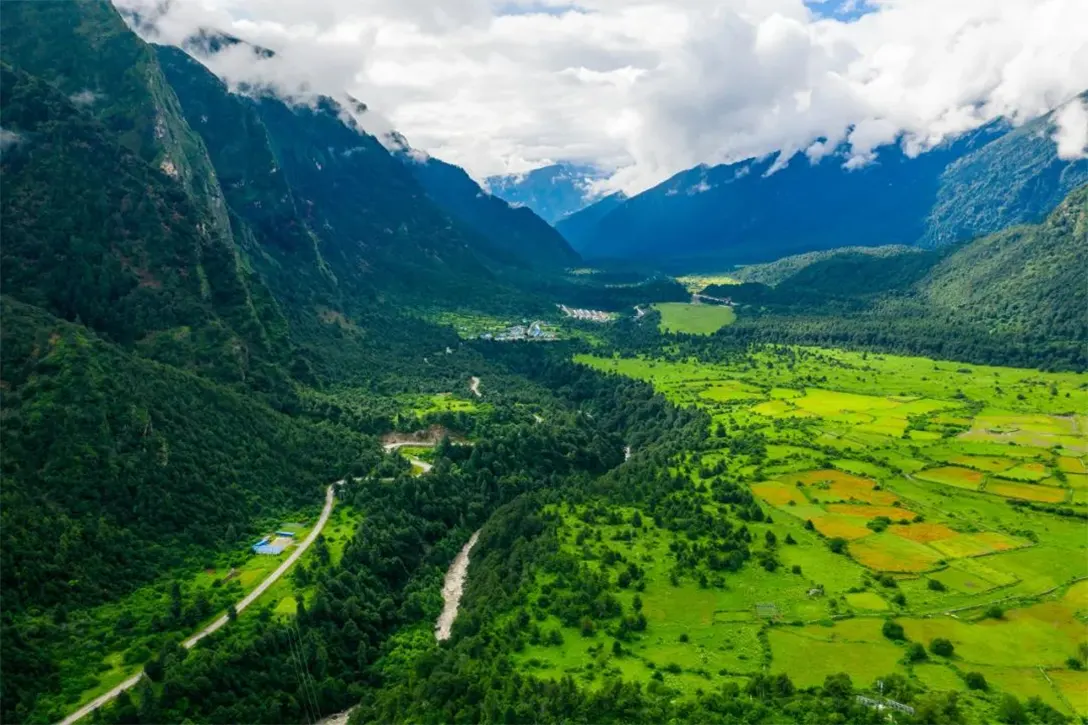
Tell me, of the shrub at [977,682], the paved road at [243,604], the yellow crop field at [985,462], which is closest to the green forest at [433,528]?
the shrub at [977,682]

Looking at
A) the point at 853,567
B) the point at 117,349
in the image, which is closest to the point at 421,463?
the point at 117,349

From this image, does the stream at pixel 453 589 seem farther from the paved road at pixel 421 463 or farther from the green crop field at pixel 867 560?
the paved road at pixel 421 463

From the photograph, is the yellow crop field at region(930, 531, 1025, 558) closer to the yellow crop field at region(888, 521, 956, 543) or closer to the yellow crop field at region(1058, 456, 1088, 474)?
the yellow crop field at region(888, 521, 956, 543)

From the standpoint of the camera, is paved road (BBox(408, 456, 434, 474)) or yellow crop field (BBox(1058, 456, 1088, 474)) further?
paved road (BBox(408, 456, 434, 474))

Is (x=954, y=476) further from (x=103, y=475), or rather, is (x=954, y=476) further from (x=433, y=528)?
(x=103, y=475)

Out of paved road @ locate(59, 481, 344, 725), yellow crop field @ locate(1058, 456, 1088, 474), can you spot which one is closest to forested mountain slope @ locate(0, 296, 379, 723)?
paved road @ locate(59, 481, 344, 725)

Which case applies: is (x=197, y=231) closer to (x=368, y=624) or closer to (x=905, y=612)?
(x=368, y=624)
